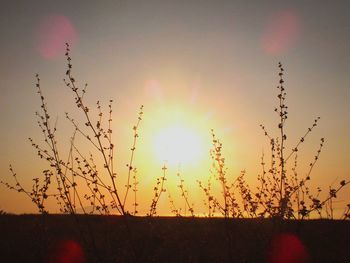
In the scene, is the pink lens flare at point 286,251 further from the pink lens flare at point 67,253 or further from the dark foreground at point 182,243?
the pink lens flare at point 67,253

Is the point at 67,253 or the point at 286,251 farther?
the point at 67,253

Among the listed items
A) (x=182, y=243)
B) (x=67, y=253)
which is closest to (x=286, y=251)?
(x=182, y=243)

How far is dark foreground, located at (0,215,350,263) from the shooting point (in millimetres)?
7988

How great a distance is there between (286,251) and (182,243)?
306cm

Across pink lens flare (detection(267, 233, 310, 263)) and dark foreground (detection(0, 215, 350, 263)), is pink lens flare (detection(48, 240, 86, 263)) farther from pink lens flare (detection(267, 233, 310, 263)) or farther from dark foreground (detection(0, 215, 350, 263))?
pink lens flare (detection(267, 233, 310, 263))

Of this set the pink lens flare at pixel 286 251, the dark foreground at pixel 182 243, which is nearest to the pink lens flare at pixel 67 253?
the dark foreground at pixel 182 243

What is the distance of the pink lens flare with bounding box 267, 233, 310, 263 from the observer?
769 cm

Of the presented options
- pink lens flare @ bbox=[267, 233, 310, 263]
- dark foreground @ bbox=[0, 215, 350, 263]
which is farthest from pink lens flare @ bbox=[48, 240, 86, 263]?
pink lens flare @ bbox=[267, 233, 310, 263]

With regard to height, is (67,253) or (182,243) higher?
(182,243)

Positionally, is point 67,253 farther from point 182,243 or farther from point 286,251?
point 286,251

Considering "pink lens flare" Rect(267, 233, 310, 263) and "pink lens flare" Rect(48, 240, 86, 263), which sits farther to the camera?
"pink lens flare" Rect(48, 240, 86, 263)

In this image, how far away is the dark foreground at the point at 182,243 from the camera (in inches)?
314

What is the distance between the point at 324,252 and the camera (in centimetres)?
884

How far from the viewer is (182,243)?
1014cm
